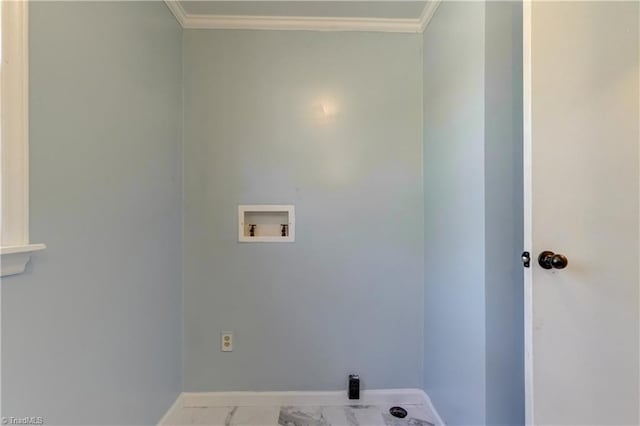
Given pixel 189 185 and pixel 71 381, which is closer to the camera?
pixel 71 381

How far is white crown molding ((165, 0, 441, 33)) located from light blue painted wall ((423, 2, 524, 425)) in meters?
0.42

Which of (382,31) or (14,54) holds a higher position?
(382,31)

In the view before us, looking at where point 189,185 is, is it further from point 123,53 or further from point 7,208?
point 7,208

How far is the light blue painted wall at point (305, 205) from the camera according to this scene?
185cm

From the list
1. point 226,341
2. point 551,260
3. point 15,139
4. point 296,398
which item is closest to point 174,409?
point 226,341

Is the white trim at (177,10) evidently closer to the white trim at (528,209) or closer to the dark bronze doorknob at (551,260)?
the white trim at (528,209)

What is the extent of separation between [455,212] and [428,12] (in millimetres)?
1173

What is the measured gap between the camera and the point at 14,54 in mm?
794

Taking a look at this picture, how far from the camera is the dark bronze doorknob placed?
1.01m

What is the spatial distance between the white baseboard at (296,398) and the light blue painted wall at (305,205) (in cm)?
5

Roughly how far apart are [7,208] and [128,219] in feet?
1.80

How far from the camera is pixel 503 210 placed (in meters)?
1.24

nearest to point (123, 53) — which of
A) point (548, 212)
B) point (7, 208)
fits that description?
point (7, 208)

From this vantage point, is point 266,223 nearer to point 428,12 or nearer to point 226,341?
point 226,341
